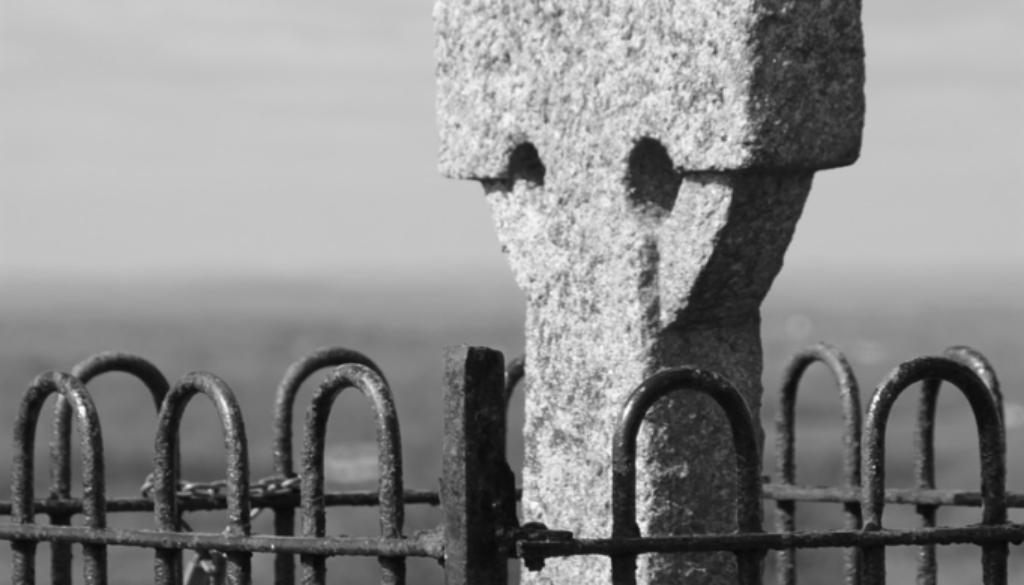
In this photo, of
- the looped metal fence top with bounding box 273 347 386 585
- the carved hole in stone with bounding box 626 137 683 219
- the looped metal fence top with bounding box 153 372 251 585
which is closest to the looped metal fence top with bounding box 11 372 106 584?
the looped metal fence top with bounding box 153 372 251 585

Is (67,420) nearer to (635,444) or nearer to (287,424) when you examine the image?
(287,424)

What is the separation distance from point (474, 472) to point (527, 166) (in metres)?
1.63

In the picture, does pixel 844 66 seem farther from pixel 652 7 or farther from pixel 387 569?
pixel 387 569

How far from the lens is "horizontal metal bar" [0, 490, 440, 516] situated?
558cm

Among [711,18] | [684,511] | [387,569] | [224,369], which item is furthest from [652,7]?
[224,369]

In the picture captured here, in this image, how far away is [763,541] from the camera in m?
4.23

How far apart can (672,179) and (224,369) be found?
51.7 metres

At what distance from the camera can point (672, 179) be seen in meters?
5.18

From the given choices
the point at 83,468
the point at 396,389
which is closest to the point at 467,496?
the point at 83,468

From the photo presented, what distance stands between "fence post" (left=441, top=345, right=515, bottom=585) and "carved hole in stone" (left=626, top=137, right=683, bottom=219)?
1.20 metres

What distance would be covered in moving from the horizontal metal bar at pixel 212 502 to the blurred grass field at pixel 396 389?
73.9 inches

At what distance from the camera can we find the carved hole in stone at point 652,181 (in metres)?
5.18

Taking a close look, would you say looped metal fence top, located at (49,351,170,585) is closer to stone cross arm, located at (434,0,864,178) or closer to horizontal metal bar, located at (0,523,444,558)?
horizontal metal bar, located at (0,523,444,558)

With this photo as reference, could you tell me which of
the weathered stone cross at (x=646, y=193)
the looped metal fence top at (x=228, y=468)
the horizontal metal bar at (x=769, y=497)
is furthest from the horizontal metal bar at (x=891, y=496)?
the looped metal fence top at (x=228, y=468)
